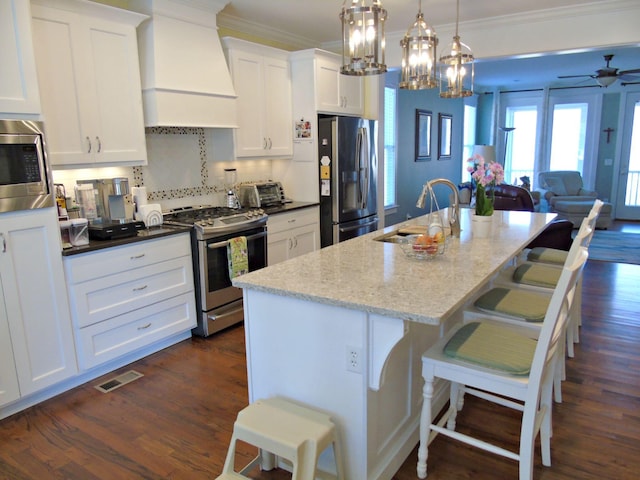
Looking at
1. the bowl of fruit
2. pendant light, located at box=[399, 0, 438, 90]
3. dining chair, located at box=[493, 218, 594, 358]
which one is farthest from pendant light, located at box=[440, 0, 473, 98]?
the bowl of fruit

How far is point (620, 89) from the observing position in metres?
8.47

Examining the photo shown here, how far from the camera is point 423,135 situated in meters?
7.48

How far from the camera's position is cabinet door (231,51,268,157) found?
161 inches

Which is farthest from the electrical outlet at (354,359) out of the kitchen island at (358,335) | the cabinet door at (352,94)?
the cabinet door at (352,94)

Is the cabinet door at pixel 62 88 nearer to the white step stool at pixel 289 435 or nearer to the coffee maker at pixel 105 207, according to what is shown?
the coffee maker at pixel 105 207

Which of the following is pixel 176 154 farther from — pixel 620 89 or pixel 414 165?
pixel 620 89

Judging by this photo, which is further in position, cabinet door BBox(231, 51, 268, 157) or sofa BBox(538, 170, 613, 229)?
sofa BBox(538, 170, 613, 229)

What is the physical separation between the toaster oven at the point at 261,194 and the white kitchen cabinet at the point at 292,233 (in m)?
0.29

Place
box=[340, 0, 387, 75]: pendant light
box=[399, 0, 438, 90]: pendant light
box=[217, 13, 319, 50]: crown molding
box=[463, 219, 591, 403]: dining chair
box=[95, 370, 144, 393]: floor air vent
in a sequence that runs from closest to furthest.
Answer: box=[340, 0, 387, 75]: pendant light
box=[463, 219, 591, 403]: dining chair
box=[399, 0, 438, 90]: pendant light
box=[95, 370, 144, 393]: floor air vent
box=[217, 13, 319, 50]: crown molding

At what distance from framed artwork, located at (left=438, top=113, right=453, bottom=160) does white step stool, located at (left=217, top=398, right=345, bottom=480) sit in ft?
22.9

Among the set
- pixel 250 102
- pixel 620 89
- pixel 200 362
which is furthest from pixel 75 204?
pixel 620 89

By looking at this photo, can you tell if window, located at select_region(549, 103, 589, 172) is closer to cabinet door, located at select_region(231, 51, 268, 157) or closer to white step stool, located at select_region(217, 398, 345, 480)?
cabinet door, located at select_region(231, 51, 268, 157)

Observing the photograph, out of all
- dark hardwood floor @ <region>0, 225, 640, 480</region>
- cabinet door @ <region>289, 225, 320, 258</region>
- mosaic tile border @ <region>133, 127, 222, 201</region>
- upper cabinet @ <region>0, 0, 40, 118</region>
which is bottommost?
dark hardwood floor @ <region>0, 225, 640, 480</region>

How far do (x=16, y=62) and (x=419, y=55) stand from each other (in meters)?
2.17
